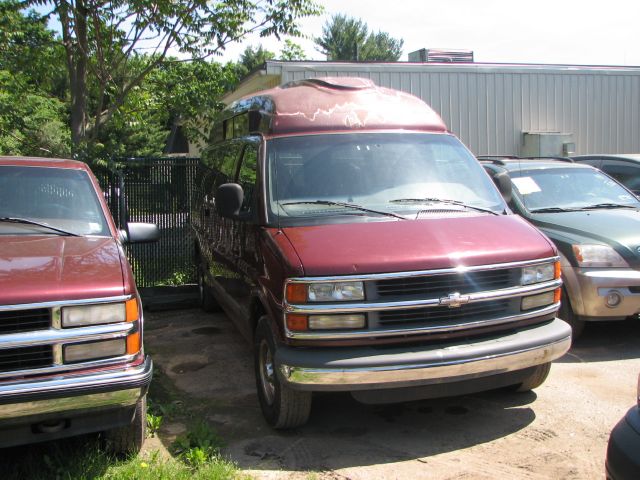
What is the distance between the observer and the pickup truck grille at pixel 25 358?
3.22 metres

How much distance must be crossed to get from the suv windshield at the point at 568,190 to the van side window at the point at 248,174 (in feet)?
10.6

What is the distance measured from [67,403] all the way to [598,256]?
4.70 meters

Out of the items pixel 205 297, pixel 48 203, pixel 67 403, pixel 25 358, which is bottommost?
pixel 205 297

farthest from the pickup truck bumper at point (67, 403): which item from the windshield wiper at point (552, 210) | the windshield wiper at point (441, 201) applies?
the windshield wiper at point (552, 210)

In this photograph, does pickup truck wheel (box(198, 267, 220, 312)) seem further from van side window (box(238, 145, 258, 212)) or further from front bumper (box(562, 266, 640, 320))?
front bumper (box(562, 266, 640, 320))

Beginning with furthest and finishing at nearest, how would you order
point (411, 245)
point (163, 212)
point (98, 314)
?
point (163, 212), point (411, 245), point (98, 314)

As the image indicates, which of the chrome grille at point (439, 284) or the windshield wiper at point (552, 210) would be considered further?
the windshield wiper at point (552, 210)

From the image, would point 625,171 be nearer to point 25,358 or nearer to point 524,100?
point 524,100

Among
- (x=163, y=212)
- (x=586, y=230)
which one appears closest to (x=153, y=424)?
(x=586, y=230)

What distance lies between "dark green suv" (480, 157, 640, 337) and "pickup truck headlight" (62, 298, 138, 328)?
137 inches

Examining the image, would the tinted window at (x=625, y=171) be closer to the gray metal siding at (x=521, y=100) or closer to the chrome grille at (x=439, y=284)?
the gray metal siding at (x=521, y=100)

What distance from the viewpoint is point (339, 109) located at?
5.15 meters

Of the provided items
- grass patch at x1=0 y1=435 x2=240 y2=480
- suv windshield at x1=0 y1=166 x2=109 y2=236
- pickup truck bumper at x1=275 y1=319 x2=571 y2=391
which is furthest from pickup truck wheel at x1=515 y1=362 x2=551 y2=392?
suv windshield at x1=0 y1=166 x2=109 y2=236

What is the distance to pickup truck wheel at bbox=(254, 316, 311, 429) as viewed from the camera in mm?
4102
